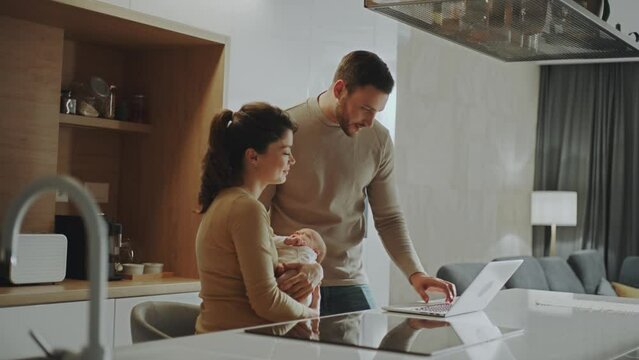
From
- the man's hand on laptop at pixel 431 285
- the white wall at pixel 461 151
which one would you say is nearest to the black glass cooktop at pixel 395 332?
the man's hand on laptop at pixel 431 285

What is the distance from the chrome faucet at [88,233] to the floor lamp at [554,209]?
23.0 ft

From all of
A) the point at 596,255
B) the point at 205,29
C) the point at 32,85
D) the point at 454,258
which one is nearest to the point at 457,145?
the point at 454,258

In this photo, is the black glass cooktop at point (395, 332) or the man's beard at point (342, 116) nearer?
the black glass cooktop at point (395, 332)

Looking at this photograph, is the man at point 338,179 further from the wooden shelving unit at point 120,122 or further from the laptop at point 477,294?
the wooden shelving unit at point 120,122

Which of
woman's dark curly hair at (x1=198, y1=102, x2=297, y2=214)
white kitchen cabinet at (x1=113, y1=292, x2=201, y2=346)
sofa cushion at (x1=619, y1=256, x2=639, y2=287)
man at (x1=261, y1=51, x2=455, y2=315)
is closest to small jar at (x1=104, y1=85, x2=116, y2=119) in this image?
white kitchen cabinet at (x1=113, y1=292, x2=201, y2=346)

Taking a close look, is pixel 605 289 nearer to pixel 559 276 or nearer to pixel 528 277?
pixel 559 276

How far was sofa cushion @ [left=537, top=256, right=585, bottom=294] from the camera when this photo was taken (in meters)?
6.55

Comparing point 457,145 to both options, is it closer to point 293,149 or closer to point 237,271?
point 293,149

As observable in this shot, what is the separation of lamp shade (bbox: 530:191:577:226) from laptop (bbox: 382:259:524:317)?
531 cm

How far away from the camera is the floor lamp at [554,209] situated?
7727 mm

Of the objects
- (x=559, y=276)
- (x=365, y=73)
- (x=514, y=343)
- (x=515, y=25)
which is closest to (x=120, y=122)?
(x=365, y=73)

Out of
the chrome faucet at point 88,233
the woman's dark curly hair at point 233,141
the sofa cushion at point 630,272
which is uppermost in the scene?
the woman's dark curly hair at point 233,141

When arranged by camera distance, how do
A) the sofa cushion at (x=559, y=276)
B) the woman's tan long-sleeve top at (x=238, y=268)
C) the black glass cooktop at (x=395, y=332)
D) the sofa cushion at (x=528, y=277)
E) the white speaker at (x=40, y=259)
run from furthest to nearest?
the sofa cushion at (x=559, y=276) < the sofa cushion at (x=528, y=277) < the white speaker at (x=40, y=259) < the woman's tan long-sleeve top at (x=238, y=268) < the black glass cooktop at (x=395, y=332)

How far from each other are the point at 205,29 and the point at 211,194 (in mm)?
1514
